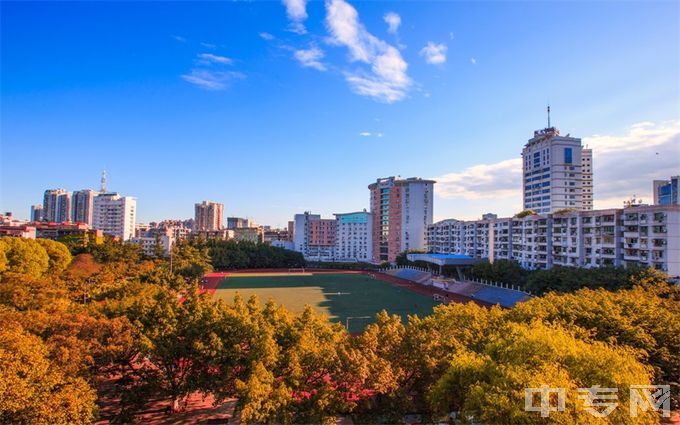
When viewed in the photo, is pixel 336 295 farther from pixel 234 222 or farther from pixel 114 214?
pixel 234 222

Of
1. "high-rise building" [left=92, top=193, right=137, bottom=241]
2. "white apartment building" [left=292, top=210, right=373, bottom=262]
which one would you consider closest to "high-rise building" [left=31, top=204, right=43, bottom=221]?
"high-rise building" [left=92, top=193, right=137, bottom=241]

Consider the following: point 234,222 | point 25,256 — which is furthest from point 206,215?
point 25,256

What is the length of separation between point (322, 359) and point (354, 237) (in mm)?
70903

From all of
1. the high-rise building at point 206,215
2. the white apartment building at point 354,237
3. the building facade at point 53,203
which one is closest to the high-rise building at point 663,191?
the white apartment building at point 354,237

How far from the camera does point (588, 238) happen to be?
118 ft

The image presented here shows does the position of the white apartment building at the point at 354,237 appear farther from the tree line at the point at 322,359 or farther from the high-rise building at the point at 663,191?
the tree line at the point at 322,359

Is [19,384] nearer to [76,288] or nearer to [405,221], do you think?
[76,288]

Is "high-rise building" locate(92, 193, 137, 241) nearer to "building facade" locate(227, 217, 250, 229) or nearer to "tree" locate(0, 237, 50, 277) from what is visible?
"building facade" locate(227, 217, 250, 229)

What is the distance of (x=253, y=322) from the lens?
39.0 feet

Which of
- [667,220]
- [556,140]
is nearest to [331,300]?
[667,220]

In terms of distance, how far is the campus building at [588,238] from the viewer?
29.2 meters

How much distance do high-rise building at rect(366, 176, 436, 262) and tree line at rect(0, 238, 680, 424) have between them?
57.3m

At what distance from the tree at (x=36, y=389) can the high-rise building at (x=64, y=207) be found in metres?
114

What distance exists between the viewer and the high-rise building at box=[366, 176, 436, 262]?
238ft
